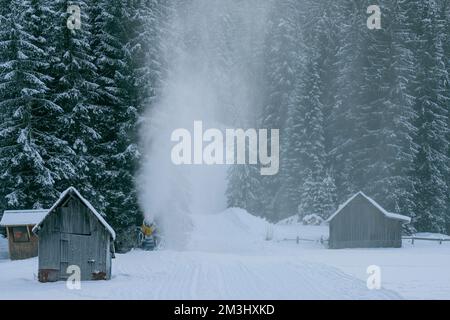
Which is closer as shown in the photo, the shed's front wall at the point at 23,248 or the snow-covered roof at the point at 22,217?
the snow-covered roof at the point at 22,217

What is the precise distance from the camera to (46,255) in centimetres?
2269

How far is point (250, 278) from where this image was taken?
21594 mm

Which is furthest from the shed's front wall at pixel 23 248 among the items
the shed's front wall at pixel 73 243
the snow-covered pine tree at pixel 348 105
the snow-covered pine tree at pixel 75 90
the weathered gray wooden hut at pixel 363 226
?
the snow-covered pine tree at pixel 348 105

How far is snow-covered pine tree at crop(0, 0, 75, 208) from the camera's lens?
30766 mm

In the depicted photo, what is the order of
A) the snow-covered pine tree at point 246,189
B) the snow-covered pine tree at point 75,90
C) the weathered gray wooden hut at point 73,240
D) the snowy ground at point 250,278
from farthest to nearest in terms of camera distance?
1. the snow-covered pine tree at point 246,189
2. the snow-covered pine tree at point 75,90
3. the weathered gray wooden hut at point 73,240
4. the snowy ground at point 250,278

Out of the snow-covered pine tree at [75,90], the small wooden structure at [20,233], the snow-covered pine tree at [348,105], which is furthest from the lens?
the snow-covered pine tree at [348,105]

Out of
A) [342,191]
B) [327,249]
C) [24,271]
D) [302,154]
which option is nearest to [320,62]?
[302,154]

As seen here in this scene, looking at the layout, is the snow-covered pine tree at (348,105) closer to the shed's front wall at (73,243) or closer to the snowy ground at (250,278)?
the snowy ground at (250,278)

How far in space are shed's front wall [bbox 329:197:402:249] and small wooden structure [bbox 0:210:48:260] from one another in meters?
21.9

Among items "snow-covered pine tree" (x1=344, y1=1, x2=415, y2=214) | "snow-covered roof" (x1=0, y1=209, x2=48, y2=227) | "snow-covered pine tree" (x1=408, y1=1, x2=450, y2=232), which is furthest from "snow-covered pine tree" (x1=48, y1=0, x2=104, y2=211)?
"snow-covered pine tree" (x1=408, y1=1, x2=450, y2=232)

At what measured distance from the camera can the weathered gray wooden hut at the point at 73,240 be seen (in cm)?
2272

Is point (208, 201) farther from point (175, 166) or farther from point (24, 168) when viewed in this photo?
point (24, 168)

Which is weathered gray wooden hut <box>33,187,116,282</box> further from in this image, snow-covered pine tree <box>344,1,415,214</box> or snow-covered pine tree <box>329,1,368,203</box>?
snow-covered pine tree <box>329,1,368,203</box>

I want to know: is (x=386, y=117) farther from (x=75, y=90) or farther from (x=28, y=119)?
(x=28, y=119)
